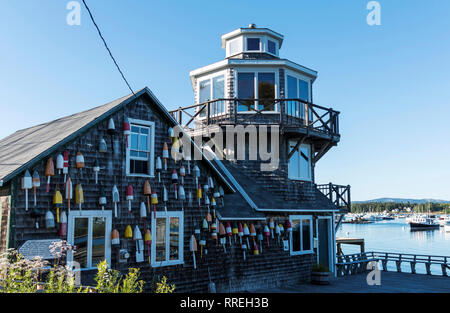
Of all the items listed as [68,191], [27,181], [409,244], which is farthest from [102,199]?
[409,244]

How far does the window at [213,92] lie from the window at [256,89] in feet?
2.95

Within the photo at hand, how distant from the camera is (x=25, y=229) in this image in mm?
10094

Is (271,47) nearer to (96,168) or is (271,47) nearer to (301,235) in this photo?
(301,235)

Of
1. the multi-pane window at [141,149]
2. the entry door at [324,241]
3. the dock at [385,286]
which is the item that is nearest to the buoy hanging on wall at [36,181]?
the multi-pane window at [141,149]

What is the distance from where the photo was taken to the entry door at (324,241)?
792 inches

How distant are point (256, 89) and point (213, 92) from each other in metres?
2.26

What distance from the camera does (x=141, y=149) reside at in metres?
12.8

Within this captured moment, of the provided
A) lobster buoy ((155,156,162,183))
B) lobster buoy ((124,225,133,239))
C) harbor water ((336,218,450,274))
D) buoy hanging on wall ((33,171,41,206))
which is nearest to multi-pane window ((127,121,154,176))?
lobster buoy ((155,156,162,183))

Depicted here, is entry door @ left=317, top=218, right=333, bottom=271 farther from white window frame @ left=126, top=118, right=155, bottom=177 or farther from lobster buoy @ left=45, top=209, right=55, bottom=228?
lobster buoy @ left=45, top=209, right=55, bottom=228

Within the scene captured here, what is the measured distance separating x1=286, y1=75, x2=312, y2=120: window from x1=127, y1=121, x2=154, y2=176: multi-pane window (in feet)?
26.0

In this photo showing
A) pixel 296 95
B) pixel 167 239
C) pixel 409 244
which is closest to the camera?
pixel 167 239

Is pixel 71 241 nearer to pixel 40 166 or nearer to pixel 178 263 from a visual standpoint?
pixel 40 166

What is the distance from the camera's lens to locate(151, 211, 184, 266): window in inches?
500
